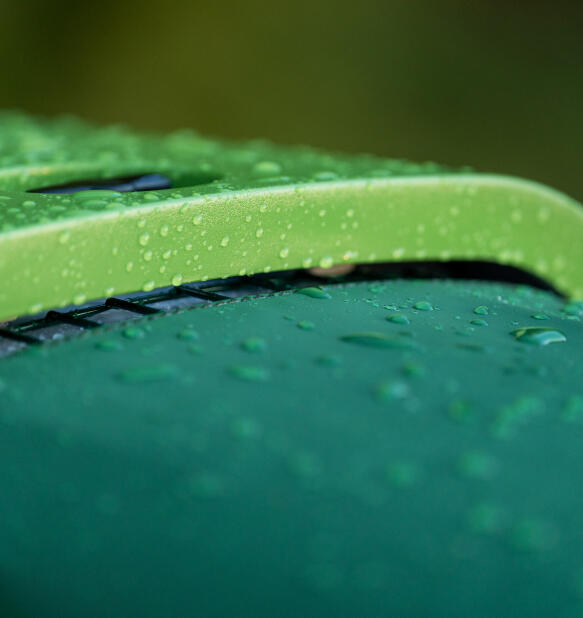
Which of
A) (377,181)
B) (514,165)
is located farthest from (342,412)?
(514,165)

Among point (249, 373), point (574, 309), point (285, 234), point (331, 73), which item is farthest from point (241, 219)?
point (331, 73)

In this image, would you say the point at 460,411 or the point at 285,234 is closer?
the point at 460,411

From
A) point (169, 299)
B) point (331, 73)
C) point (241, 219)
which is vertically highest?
point (331, 73)

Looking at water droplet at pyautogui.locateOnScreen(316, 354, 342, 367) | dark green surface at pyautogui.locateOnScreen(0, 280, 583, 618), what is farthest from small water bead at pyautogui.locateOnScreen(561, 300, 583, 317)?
water droplet at pyautogui.locateOnScreen(316, 354, 342, 367)

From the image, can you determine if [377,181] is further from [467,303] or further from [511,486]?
[511,486]

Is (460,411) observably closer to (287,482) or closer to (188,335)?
(287,482)

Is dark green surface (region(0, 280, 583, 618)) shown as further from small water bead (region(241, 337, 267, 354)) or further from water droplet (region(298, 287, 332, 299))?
water droplet (region(298, 287, 332, 299))

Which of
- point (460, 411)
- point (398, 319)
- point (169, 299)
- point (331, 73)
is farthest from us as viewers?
point (331, 73)

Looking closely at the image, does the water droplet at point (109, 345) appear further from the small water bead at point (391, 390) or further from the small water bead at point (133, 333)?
the small water bead at point (391, 390)
